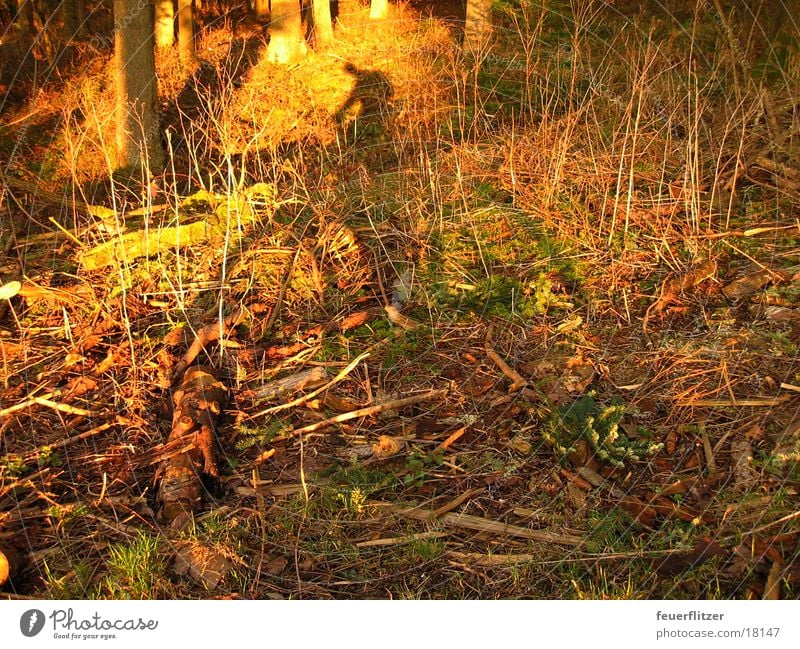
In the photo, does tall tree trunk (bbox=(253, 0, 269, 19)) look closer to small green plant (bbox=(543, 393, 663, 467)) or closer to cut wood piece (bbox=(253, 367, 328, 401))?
cut wood piece (bbox=(253, 367, 328, 401))

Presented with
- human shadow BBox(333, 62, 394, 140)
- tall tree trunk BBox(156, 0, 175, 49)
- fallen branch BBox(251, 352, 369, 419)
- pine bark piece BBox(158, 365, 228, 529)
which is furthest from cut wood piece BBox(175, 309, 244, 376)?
tall tree trunk BBox(156, 0, 175, 49)

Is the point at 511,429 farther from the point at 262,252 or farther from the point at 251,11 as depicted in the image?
the point at 251,11

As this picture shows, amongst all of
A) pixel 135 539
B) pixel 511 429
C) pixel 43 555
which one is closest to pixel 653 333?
pixel 511 429

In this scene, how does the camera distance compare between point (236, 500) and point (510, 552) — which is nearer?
point (510, 552)

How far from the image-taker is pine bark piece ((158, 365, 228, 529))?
8.95 feet

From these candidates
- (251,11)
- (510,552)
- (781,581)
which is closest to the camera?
(781,581)

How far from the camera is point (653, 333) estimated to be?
11.1 ft

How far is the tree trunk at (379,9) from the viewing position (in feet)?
32.7

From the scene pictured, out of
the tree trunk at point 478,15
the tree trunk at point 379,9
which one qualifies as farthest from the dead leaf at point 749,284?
the tree trunk at point 379,9

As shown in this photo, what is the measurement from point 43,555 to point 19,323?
5.30 feet

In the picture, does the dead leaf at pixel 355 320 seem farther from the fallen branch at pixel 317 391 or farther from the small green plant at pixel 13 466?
the small green plant at pixel 13 466

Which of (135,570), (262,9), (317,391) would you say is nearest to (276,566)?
(135,570)

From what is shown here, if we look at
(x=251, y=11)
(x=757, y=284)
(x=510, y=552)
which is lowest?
(x=510, y=552)
